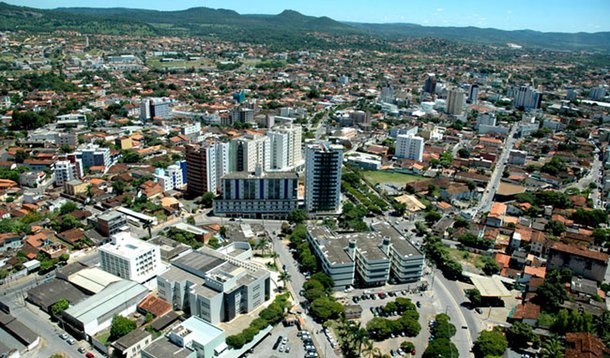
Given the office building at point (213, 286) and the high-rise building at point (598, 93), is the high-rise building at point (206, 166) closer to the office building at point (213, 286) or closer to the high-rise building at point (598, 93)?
the office building at point (213, 286)

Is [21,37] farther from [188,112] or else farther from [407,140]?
[407,140]

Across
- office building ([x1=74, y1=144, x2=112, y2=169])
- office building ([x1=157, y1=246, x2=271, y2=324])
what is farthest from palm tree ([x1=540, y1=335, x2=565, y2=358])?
office building ([x1=74, y1=144, x2=112, y2=169])

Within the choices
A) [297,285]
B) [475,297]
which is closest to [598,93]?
[475,297]

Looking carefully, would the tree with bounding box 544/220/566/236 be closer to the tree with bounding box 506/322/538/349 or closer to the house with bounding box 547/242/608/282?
the house with bounding box 547/242/608/282

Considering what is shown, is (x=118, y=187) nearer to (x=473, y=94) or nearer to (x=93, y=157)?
(x=93, y=157)

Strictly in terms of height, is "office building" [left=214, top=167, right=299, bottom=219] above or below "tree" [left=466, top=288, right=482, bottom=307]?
above

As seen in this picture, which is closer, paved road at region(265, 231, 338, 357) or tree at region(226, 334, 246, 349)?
tree at region(226, 334, 246, 349)

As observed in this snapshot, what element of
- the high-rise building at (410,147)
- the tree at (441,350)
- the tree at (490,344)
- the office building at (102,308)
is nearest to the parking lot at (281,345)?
the tree at (441,350)

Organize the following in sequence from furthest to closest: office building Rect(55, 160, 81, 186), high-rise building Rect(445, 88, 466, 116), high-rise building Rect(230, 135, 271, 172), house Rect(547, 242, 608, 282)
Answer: high-rise building Rect(445, 88, 466, 116), office building Rect(55, 160, 81, 186), high-rise building Rect(230, 135, 271, 172), house Rect(547, 242, 608, 282)
